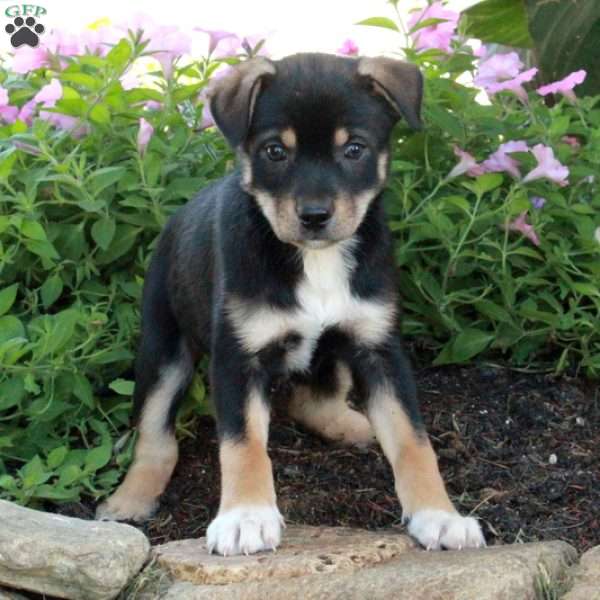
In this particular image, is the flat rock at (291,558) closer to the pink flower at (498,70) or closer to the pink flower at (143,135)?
the pink flower at (143,135)

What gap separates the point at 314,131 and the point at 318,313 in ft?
1.88

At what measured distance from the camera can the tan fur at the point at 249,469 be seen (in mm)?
3676

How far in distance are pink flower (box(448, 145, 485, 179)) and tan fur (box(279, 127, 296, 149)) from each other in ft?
3.40

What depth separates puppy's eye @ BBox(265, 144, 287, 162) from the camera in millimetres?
3814

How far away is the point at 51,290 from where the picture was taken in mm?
4555

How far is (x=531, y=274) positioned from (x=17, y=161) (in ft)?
6.38

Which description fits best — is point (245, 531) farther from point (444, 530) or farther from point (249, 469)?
point (444, 530)

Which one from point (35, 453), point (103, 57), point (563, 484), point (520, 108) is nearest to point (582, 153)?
point (520, 108)

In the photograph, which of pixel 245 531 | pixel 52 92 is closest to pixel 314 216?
pixel 245 531

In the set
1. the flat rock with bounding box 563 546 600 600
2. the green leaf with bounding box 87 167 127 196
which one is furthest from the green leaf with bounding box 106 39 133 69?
the flat rock with bounding box 563 546 600 600

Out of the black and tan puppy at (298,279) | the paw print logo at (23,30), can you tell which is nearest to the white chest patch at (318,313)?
the black and tan puppy at (298,279)

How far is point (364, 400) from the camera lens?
13.6ft

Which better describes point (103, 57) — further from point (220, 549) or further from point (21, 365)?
point (220, 549)

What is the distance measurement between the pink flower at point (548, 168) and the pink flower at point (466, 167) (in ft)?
0.62
